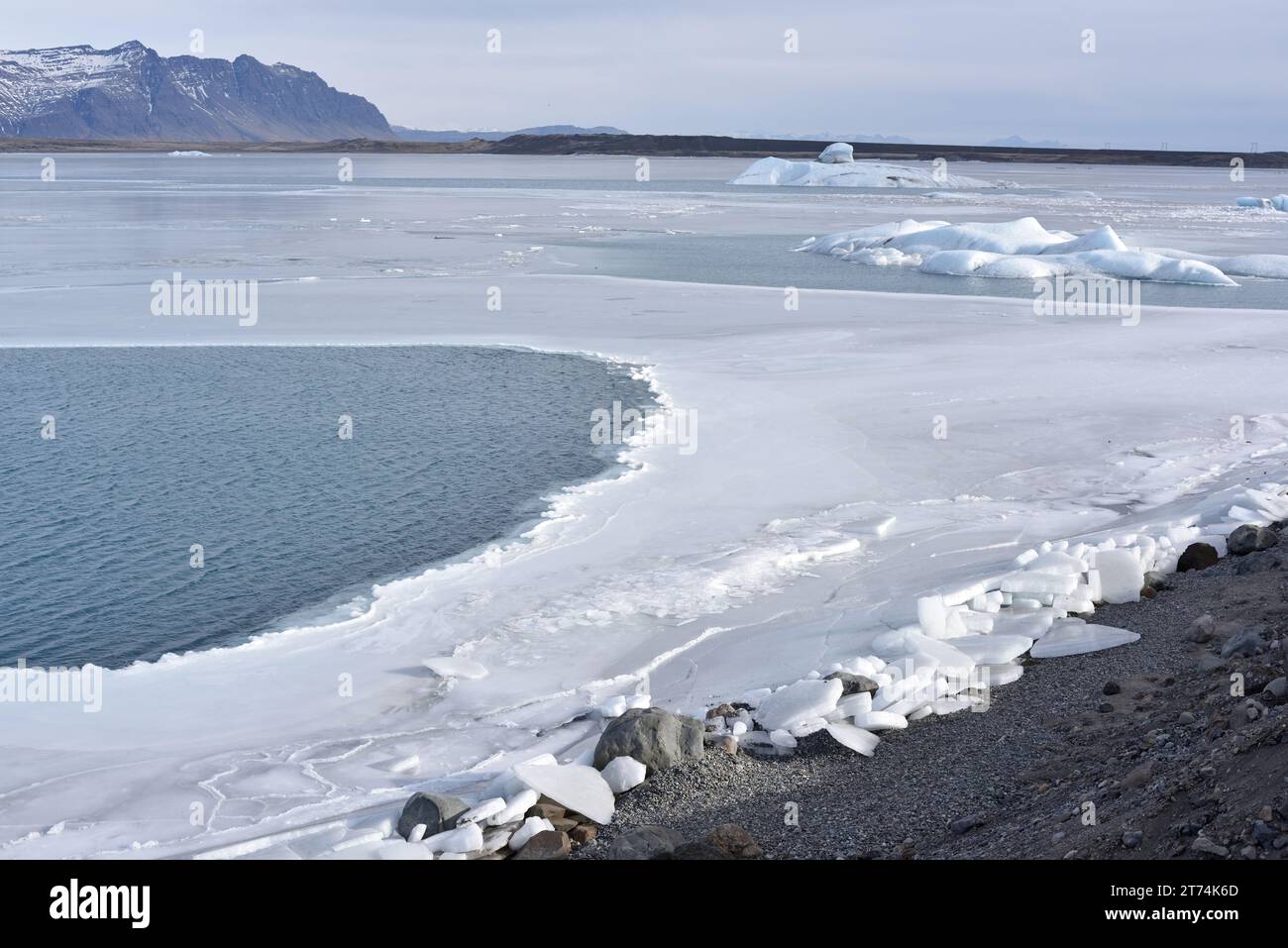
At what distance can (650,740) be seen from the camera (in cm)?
461

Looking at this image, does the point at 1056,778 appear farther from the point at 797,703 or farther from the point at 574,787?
the point at 574,787

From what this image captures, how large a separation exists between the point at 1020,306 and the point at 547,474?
38.1 feet

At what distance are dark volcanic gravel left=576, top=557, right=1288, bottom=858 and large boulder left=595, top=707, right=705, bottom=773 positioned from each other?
0.07 m

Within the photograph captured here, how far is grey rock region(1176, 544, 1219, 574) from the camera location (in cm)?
652

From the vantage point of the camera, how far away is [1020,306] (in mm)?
18266

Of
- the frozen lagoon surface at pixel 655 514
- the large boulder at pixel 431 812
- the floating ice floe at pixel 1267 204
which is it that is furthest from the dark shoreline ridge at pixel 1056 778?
the floating ice floe at pixel 1267 204

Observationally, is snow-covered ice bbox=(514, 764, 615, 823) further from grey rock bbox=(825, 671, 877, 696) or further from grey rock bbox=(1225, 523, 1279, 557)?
grey rock bbox=(1225, 523, 1279, 557)

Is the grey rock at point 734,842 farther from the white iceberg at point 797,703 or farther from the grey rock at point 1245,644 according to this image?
the grey rock at point 1245,644

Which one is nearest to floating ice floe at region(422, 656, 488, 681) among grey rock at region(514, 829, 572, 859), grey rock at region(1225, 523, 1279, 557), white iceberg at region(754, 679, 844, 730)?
white iceberg at region(754, 679, 844, 730)

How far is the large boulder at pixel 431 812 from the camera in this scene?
4203 mm

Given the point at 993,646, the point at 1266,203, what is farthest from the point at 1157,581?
the point at 1266,203

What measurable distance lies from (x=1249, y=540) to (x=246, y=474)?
6.57 meters

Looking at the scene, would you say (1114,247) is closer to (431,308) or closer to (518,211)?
(431,308)
